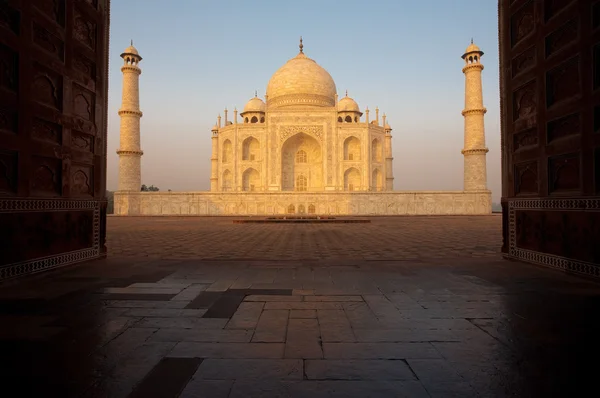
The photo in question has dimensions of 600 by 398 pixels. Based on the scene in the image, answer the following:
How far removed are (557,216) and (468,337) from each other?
2.69 meters

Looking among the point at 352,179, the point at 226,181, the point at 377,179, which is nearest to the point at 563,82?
the point at 352,179

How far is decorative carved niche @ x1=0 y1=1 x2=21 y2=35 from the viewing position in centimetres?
326

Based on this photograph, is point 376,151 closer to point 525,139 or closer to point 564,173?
point 525,139

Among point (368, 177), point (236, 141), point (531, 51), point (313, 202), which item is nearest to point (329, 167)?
point (368, 177)

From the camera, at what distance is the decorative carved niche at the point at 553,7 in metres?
3.76

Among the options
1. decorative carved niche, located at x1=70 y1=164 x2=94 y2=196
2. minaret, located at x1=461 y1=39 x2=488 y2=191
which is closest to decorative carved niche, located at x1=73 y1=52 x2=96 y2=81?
decorative carved niche, located at x1=70 y1=164 x2=94 y2=196

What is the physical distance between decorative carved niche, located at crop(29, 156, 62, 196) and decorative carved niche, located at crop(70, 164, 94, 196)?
0.22 metres

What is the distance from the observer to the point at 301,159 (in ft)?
97.6

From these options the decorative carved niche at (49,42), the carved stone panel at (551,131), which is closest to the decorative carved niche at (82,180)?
the decorative carved niche at (49,42)

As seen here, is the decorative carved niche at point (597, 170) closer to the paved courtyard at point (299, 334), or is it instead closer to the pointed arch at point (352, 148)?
the paved courtyard at point (299, 334)

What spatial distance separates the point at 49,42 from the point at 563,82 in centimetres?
526

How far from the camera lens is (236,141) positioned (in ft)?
93.3

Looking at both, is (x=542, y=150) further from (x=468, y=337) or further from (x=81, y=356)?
(x=81, y=356)

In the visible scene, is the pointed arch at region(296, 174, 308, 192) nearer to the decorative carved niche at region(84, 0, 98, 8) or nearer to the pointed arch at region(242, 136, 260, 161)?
the pointed arch at region(242, 136, 260, 161)
